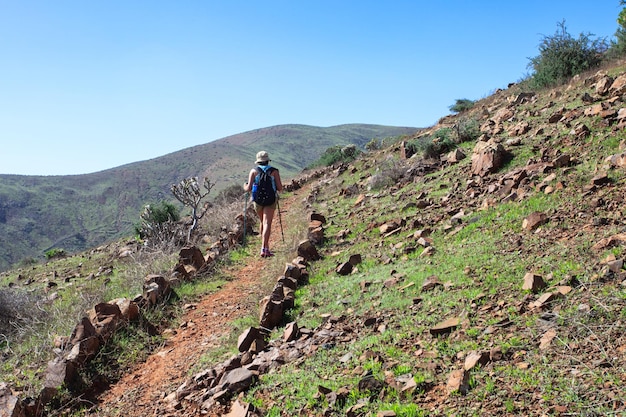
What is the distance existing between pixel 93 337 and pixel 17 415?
4.20 feet

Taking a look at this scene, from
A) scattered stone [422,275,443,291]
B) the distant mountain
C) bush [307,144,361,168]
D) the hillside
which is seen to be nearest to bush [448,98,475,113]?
bush [307,144,361,168]

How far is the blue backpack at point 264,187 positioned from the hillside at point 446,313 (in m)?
0.98

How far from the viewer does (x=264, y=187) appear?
9336 millimetres

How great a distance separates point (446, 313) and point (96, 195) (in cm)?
11276

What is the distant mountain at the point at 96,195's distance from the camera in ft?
276

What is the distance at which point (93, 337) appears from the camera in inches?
221

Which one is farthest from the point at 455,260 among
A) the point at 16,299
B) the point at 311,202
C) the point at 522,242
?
the point at 311,202

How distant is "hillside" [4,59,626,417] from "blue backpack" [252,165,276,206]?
0.98 metres

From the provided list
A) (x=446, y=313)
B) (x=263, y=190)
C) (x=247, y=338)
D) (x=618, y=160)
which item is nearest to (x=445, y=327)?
(x=446, y=313)

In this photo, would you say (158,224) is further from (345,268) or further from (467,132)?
(467,132)

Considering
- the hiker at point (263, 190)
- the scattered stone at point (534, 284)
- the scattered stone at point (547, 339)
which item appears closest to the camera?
the scattered stone at point (547, 339)

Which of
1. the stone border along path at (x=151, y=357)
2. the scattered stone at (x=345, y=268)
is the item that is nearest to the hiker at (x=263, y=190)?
the stone border along path at (x=151, y=357)

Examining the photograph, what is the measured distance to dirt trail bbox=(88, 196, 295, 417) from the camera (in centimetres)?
480

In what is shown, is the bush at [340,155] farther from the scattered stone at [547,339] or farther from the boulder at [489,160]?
the scattered stone at [547,339]
